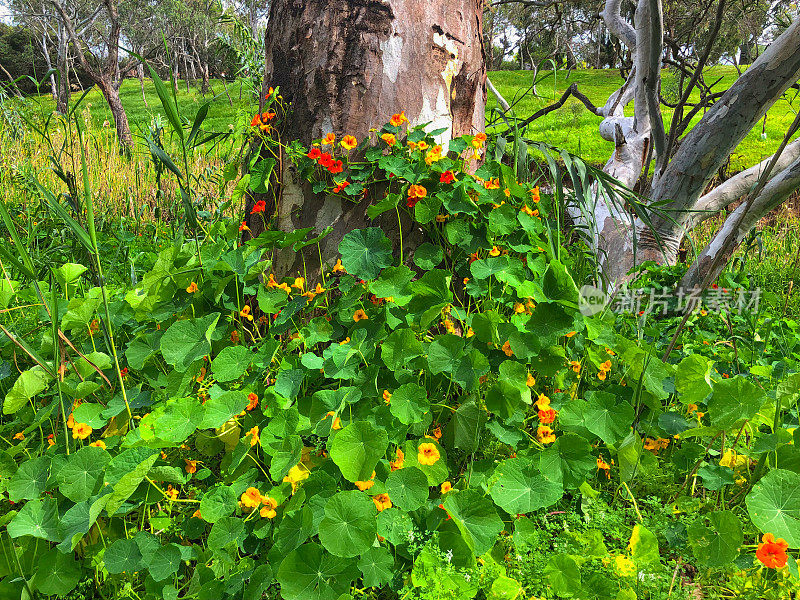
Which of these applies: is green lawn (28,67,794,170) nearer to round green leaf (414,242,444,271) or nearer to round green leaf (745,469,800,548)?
round green leaf (414,242,444,271)

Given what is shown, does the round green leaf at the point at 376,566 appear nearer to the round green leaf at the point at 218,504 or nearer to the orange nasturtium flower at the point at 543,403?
the round green leaf at the point at 218,504

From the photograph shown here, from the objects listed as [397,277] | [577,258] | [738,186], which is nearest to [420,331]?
[397,277]

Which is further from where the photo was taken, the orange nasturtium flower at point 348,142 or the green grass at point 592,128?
the green grass at point 592,128

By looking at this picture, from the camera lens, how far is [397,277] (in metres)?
1.29

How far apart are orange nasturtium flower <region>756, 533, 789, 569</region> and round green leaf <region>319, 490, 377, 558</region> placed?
0.68 meters

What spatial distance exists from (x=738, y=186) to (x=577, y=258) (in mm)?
2242

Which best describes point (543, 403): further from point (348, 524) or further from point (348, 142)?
point (348, 142)

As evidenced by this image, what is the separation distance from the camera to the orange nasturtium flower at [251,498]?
1.05 metres

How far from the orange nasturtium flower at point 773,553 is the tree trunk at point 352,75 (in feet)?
3.50

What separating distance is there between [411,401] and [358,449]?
17 centimetres

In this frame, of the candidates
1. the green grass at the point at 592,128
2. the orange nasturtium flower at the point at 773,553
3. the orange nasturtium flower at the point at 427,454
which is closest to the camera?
the orange nasturtium flower at the point at 773,553

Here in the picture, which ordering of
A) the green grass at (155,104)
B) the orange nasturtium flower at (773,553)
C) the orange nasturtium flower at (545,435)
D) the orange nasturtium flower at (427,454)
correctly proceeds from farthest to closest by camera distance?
the green grass at (155,104) → the orange nasturtium flower at (545,435) → the orange nasturtium flower at (427,454) → the orange nasturtium flower at (773,553)

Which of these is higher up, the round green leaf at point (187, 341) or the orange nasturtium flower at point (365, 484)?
the round green leaf at point (187, 341)

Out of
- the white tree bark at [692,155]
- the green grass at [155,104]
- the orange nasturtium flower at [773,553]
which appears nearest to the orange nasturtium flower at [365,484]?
the orange nasturtium flower at [773,553]
